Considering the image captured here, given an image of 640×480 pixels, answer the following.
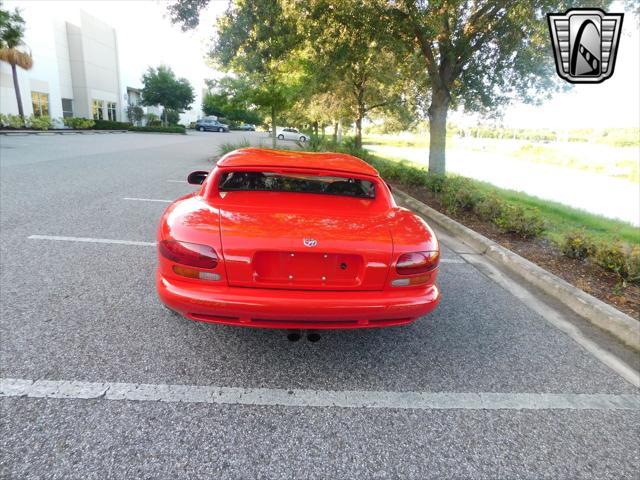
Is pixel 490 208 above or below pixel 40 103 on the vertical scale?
below

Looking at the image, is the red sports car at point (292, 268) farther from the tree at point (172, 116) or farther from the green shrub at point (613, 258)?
the tree at point (172, 116)

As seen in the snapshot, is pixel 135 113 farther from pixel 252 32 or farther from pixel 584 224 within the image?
pixel 584 224

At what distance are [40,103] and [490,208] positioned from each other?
39691mm

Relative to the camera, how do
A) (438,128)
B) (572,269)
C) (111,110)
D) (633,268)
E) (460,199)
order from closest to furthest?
1. (633,268)
2. (572,269)
3. (460,199)
4. (438,128)
5. (111,110)

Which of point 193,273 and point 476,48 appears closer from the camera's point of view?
point 193,273

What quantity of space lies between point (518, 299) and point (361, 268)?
2.44 m

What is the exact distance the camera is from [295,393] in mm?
2350

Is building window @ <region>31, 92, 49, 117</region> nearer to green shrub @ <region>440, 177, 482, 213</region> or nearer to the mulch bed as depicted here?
green shrub @ <region>440, 177, 482, 213</region>

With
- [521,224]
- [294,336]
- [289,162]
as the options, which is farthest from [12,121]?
[521,224]

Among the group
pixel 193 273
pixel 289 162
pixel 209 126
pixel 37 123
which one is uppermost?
pixel 209 126

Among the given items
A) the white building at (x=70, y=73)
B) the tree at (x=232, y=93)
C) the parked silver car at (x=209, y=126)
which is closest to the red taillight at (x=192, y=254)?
the tree at (x=232, y=93)

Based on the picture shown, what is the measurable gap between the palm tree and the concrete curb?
109 ft

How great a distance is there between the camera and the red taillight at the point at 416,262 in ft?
7.91

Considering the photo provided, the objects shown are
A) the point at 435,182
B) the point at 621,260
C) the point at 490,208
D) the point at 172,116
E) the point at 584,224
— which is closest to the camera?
the point at 621,260
